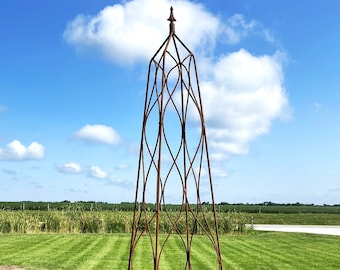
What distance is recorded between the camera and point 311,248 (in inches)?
479

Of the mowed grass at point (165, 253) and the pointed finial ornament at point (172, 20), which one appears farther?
the mowed grass at point (165, 253)

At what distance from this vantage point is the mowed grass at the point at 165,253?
30.0ft

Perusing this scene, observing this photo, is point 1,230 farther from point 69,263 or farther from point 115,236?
point 69,263

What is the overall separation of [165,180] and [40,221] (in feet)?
41.1

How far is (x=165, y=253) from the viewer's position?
10547 millimetres

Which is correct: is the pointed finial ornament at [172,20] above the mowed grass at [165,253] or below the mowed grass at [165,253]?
above

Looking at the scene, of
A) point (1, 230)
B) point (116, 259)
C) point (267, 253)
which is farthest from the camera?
point (1, 230)

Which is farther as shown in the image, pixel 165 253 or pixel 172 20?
pixel 165 253

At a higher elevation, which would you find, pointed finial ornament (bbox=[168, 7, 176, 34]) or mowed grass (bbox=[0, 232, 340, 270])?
pointed finial ornament (bbox=[168, 7, 176, 34])

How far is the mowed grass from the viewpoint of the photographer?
9.13 m

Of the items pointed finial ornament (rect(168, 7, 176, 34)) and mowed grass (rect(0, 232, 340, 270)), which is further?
mowed grass (rect(0, 232, 340, 270))

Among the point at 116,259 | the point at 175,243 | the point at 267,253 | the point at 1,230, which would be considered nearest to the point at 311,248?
the point at 267,253

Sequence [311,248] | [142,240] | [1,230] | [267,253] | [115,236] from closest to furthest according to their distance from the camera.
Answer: [267,253] < [311,248] < [142,240] < [115,236] < [1,230]

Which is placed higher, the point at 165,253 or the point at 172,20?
the point at 172,20
